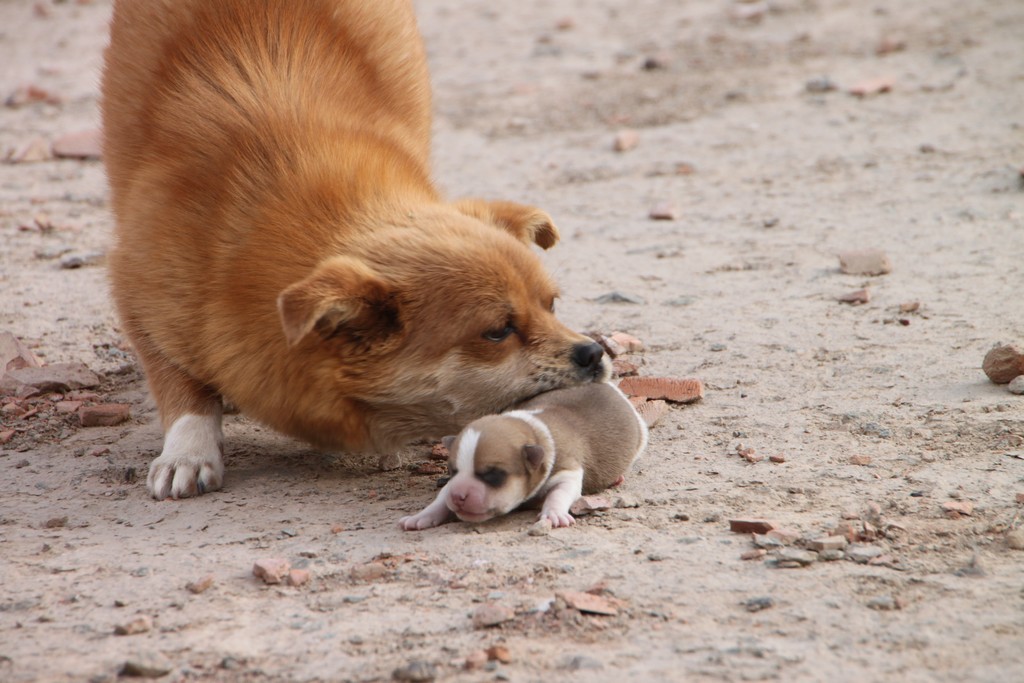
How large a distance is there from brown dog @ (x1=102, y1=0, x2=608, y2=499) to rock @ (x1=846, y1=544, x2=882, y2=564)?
3.82 ft

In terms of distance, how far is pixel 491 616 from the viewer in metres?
3.10

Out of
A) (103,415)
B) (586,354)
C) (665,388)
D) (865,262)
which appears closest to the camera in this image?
(586,354)

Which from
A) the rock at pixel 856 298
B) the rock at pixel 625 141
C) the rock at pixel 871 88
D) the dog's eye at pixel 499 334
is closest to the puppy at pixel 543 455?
the dog's eye at pixel 499 334

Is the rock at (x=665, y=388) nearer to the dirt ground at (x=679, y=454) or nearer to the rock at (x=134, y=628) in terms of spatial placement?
the dirt ground at (x=679, y=454)

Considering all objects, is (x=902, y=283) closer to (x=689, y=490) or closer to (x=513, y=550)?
(x=689, y=490)

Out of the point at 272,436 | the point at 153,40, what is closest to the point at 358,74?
the point at 153,40

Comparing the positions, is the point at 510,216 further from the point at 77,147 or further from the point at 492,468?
the point at 77,147

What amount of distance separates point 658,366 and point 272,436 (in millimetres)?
1709

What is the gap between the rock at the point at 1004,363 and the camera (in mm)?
4570

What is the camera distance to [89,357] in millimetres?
5762

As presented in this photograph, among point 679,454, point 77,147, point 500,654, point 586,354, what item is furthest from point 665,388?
point 77,147

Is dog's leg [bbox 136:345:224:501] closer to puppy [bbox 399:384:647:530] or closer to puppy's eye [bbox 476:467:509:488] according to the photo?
puppy [bbox 399:384:647:530]

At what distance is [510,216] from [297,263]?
0.99 metres

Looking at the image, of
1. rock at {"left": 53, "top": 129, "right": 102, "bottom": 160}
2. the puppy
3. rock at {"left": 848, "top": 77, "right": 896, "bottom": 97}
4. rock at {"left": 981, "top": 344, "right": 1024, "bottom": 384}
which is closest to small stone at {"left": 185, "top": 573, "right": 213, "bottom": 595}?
the puppy
